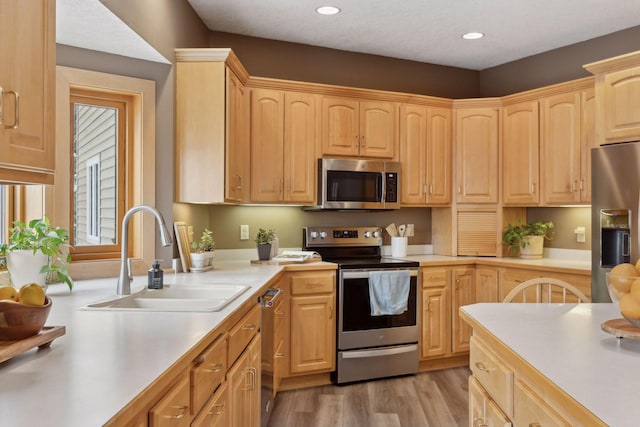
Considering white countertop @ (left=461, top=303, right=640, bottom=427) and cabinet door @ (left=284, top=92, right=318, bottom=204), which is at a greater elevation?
cabinet door @ (left=284, top=92, right=318, bottom=204)

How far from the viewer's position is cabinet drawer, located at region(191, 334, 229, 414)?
55.7 inches

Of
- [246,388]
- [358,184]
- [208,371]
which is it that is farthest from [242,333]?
[358,184]

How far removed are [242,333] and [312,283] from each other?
1.50 metres

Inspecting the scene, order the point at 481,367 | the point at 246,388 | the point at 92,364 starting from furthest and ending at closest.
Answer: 1. the point at 246,388
2. the point at 481,367
3. the point at 92,364

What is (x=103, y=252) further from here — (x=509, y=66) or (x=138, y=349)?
(x=509, y=66)

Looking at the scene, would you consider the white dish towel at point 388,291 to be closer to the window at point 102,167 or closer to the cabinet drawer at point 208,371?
the window at point 102,167

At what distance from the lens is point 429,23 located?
12.4 ft

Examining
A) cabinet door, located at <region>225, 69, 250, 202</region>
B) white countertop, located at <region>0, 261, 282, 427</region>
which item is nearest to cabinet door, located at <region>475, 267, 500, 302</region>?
Result: cabinet door, located at <region>225, 69, 250, 202</region>

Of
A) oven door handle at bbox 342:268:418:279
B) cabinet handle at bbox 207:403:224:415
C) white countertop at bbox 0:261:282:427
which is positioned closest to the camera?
white countertop at bbox 0:261:282:427

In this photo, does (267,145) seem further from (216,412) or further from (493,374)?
(493,374)

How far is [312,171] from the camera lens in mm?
3939

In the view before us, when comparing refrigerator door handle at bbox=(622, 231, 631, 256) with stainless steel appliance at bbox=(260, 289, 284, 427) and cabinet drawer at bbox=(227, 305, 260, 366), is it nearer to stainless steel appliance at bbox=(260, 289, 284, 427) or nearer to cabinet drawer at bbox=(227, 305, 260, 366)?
stainless steel appliance at bbox=(260, 289, 284, 427)

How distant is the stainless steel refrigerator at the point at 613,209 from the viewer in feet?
10.1

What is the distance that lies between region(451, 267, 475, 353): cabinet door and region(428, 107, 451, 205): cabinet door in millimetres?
658
